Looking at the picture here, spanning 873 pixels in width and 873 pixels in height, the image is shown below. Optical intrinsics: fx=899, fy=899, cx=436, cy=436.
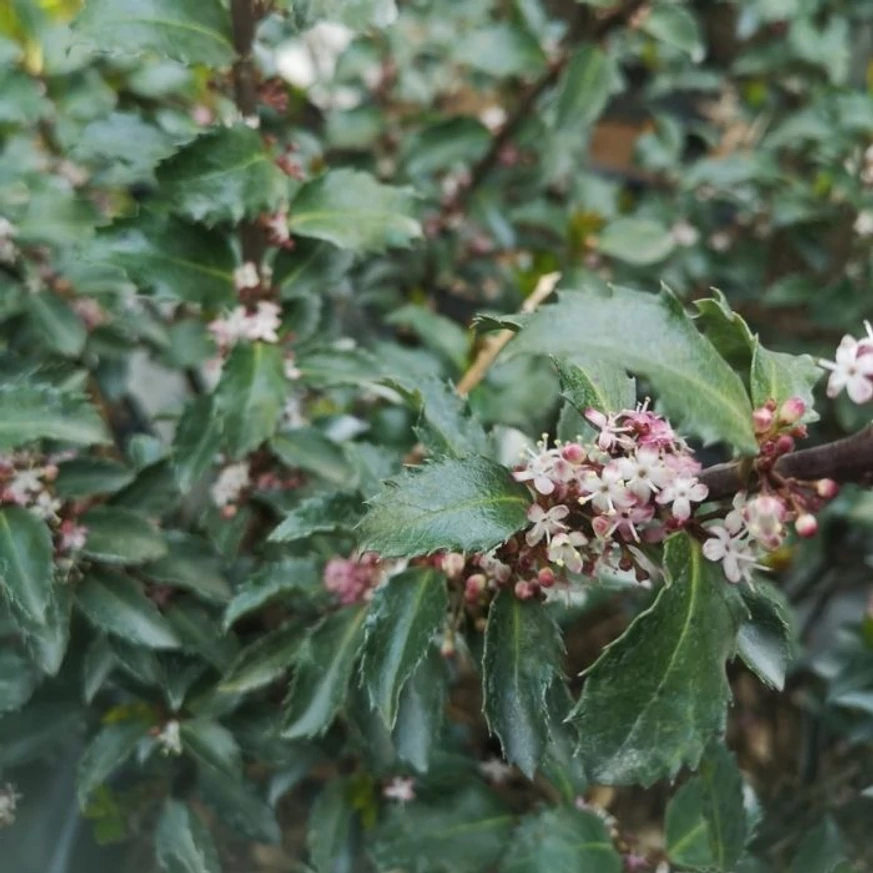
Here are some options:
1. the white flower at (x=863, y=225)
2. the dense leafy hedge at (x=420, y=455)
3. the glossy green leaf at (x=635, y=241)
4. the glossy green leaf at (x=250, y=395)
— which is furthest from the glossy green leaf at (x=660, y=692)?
the white flower at (x=863, y=225)

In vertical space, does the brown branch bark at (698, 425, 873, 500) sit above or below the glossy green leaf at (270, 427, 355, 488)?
above

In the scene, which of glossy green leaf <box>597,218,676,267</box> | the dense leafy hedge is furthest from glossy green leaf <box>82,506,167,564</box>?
glossy green leaf <box>597,218,676,267</box>

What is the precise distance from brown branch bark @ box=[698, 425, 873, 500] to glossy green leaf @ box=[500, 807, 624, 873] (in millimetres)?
337

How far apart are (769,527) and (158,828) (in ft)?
1.99

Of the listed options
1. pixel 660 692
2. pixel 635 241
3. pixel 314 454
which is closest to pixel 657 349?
pixel 660 692

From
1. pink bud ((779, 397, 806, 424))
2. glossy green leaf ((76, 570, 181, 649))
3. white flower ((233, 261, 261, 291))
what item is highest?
pink bud ((779, 397, 806, 424))

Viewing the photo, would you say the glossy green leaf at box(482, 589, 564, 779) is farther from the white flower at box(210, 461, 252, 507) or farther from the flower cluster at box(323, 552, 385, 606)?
the white flower at box(210, 461, 252, 507)

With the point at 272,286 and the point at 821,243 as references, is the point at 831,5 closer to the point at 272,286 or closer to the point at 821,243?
the point at 821,243

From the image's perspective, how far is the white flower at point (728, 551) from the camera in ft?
1.45

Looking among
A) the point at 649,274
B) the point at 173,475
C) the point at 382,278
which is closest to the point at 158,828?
the point at 173,475

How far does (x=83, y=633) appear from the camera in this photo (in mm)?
782

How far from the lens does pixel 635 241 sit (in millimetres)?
1078

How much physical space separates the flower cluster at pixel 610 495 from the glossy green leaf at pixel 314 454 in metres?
0.26

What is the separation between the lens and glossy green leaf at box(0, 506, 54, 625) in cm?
57
